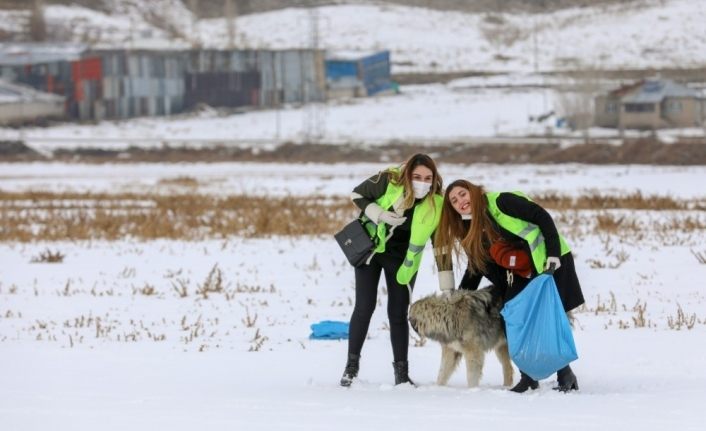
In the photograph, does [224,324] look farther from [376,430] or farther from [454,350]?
[376,430]

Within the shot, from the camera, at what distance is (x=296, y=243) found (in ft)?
57.2

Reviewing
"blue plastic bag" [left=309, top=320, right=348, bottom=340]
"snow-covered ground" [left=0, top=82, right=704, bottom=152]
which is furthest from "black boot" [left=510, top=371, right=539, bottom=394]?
"snow-covered ground" [left=0, top=82, right=704, bottom=152]

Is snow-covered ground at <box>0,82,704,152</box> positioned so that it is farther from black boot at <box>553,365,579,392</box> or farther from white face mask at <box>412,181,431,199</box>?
white face mask at <box>412,181,431,199</box>

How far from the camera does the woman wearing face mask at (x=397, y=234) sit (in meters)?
7.32

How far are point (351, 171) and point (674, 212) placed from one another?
25.0m

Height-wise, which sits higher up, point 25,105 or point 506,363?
point 506,363

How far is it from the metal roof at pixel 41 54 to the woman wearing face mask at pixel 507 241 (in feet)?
233

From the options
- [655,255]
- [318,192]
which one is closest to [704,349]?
[655,255]

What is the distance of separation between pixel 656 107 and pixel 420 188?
191 feet

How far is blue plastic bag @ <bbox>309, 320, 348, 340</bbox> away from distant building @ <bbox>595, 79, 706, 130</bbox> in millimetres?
55355

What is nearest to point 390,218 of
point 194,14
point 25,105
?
point 25,105

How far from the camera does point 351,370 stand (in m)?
7.64

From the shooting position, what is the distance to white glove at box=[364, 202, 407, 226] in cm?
736

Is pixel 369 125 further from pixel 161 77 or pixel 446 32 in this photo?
pixel 446 32
